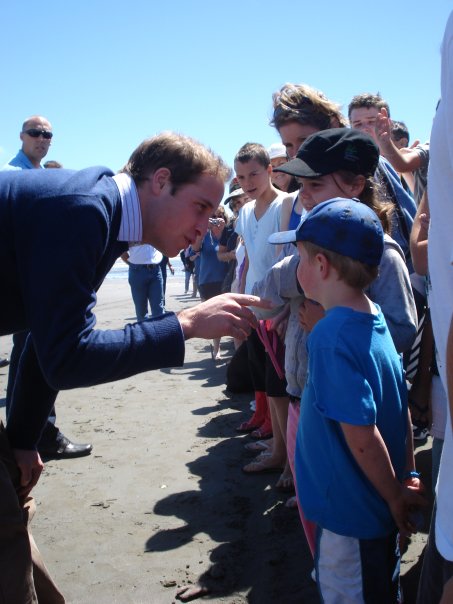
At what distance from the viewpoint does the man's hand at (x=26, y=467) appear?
240cm

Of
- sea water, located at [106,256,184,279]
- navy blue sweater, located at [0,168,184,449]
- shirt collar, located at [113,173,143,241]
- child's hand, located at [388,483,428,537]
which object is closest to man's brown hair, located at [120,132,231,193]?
shirt collar, located at [113,173,143,241]

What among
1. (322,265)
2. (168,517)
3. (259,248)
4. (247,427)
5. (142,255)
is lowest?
(247,427)

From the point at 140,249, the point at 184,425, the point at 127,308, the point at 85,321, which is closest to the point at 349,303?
the point at 85,321

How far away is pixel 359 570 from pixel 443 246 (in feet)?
4.38

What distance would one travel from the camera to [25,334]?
4.78 m

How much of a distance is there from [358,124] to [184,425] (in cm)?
295

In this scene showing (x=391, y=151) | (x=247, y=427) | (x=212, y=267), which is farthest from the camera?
(x=212, y=267)

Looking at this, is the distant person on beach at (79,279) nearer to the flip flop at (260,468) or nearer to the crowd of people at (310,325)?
the crowd of people at (310,325)

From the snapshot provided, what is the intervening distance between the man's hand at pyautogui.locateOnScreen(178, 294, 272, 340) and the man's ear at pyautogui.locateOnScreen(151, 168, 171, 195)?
50 centimetres

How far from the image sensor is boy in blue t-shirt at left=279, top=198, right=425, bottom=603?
201cm

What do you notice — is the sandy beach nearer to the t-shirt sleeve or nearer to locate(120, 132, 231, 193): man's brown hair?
the t-shirt sleeve

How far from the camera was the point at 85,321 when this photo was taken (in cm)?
189

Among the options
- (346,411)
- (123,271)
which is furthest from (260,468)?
(123,271)

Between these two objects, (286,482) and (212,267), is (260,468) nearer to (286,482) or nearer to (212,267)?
(286,482)
